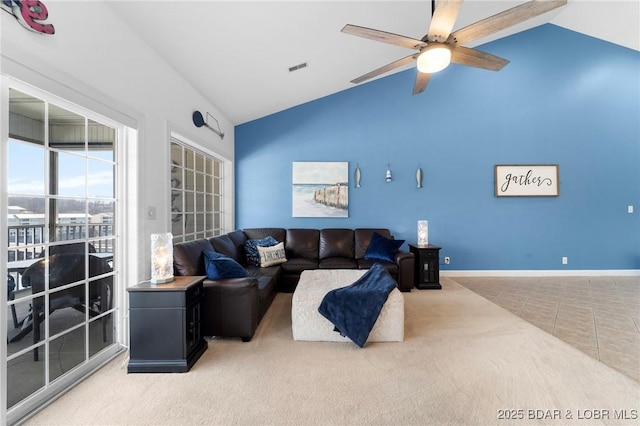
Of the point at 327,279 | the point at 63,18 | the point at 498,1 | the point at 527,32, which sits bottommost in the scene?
the point at 327,279

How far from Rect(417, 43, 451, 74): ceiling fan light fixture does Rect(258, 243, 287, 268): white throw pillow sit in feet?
9.90

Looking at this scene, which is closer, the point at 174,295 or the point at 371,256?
the point at 174,295

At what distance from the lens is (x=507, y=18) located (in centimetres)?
187

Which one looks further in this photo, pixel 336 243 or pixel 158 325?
pixel 336 243

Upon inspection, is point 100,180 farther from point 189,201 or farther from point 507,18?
point 507,18

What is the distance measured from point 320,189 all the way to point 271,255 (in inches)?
60.3

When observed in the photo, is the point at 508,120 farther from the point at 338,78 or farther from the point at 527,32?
the point at 338,78

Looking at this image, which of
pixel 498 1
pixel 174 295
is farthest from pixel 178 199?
pixel 498 1

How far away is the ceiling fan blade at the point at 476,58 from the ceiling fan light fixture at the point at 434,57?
0.49ft

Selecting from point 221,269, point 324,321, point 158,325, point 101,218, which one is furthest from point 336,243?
point 101,218

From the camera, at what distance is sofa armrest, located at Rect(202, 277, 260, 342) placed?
8.08ft

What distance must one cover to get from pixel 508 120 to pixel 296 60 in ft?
12.8

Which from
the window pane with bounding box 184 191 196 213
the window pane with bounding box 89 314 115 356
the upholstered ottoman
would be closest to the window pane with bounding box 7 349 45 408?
the window pane with bounding box 89 314 115 356

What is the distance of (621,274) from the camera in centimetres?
468
